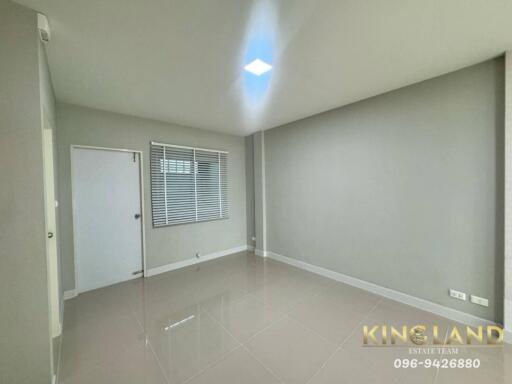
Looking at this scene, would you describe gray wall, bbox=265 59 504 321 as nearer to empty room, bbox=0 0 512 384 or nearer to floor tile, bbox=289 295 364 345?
empty room, bbox=0 0 512 384

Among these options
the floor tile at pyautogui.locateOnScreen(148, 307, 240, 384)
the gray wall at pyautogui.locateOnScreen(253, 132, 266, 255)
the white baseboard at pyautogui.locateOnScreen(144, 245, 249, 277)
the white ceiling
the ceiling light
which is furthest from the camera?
the gray wall at pyautogui.locateOnScreen(253, 132, 266, 255)

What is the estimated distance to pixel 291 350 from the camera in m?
1.77

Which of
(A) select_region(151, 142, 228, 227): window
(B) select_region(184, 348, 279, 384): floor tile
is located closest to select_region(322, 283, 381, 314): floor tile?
(B) select_region(184, 348, 279, 384): floor tile

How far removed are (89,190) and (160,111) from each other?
1512 mm

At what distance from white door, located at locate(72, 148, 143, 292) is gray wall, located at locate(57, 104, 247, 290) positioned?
0.10m

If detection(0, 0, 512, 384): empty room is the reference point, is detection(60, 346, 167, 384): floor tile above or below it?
below

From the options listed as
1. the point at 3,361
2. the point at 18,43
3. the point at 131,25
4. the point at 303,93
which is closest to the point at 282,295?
the point at 3,361

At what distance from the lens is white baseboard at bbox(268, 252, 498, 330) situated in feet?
6.75

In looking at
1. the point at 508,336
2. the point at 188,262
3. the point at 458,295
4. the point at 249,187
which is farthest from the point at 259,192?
the point at 508,336

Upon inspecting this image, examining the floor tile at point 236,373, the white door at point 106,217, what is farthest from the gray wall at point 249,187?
the floor tile at point 236,373

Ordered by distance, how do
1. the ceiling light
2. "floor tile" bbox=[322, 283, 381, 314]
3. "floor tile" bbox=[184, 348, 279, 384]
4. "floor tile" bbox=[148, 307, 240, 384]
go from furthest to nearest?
"floor tile" bbox=[322, 283, 381, 314] < the ceiling light < "floor tile" bbox=[148, 307, 240, 384] < "floor tile" bbox=[184, 348, 279, 384]

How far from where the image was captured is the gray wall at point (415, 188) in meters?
1.96

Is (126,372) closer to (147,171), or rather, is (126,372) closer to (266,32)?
(147,171)

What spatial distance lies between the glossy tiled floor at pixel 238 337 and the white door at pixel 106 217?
274 millimetres
